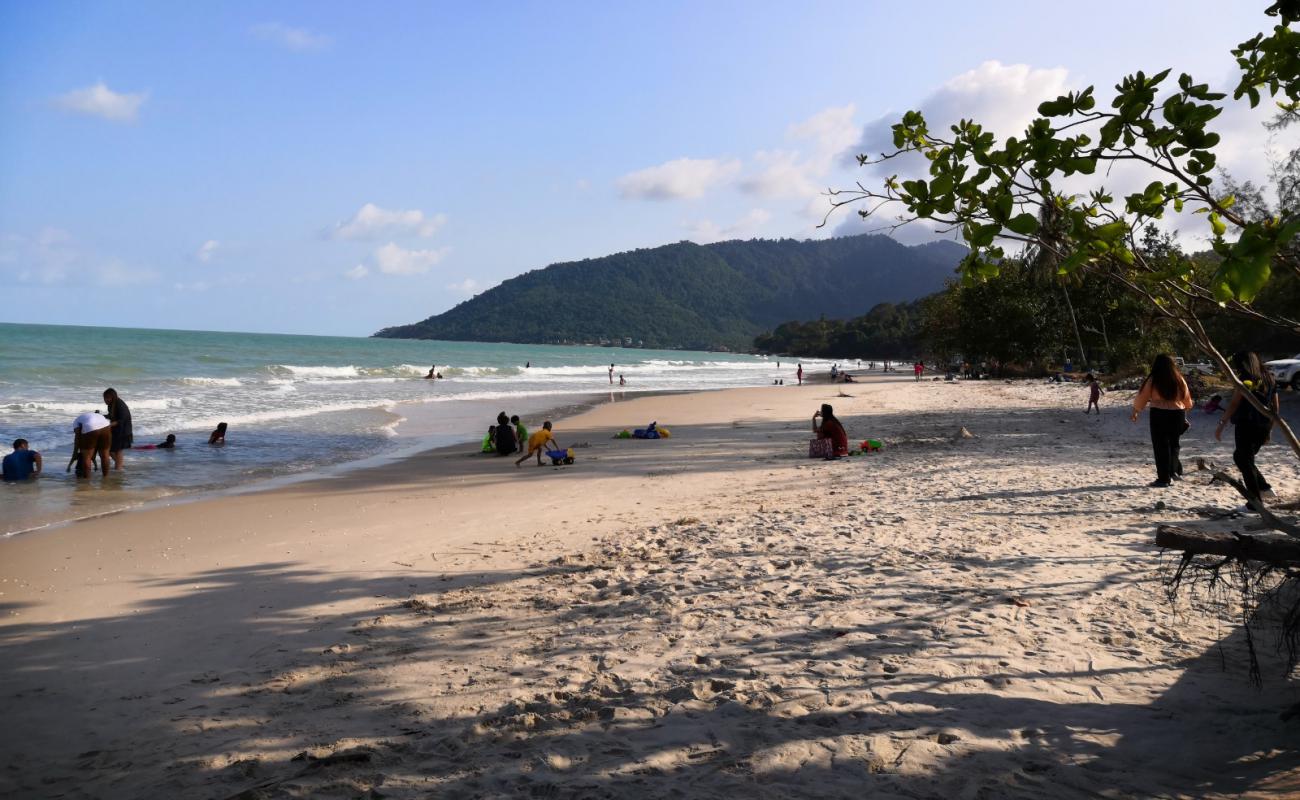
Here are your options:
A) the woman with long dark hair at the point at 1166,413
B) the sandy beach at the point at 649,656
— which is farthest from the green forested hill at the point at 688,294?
the sandy beach at the point at 649,656

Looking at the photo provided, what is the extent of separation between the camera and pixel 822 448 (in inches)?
462

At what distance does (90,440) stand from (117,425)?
2.31 ft

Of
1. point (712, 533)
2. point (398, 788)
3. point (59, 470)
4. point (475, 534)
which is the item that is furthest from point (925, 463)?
point (59, 470)

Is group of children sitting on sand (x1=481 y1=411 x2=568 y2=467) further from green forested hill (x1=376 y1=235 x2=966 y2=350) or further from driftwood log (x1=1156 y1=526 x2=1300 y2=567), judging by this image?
green forested hill (x1=376 y1=235 x2=966 y2=350)

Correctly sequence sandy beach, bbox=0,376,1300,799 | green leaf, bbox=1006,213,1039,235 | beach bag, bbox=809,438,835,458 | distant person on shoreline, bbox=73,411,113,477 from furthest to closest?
beach bag, bbox=809,438,835,458
distant person on shoreline, bbox=73,411,113,477
sandy beach, bbox=0,376,1300,799
green leaf, bbox=1006,213,1039,235

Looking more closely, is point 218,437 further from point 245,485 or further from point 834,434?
point 834,434

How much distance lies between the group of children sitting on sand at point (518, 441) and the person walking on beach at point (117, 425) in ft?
18.9

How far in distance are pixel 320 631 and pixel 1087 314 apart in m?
39.8

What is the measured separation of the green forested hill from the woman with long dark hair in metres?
143

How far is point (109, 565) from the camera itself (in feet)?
21.0

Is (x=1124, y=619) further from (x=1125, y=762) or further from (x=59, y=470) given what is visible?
(x=59, y=470)

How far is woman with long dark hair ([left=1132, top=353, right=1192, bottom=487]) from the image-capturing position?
26.2ft

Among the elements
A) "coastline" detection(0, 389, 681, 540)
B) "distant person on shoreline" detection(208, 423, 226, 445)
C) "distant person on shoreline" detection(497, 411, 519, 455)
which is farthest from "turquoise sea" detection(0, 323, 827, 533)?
"distant person on shoreline" detection(497, 411, 519, 455)

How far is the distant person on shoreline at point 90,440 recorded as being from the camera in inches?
437
